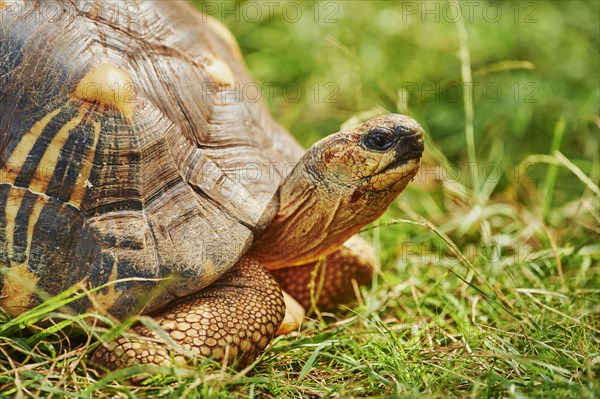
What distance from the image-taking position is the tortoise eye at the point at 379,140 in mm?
2941

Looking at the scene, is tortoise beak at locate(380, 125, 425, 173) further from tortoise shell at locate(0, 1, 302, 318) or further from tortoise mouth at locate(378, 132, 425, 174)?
tortoise shell at locate(0, 1, 302, 318)

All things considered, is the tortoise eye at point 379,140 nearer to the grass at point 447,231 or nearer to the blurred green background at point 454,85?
the grass at point 447,231

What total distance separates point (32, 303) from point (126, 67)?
108 centimetres

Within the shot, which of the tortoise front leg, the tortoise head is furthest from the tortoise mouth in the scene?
the tortoise front leg

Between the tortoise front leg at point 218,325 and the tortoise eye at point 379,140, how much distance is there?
2.45ft

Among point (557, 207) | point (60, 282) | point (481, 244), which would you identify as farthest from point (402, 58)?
point (60, 282)

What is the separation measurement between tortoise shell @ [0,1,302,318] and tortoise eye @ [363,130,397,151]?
522 mm

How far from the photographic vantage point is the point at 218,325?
2.75 meters

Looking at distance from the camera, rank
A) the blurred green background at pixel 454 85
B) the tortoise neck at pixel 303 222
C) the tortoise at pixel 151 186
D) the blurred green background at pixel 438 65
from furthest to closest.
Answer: the blurred green background at pixel 438 65 < the blurred green background at pixel 454 85 < the tortoise neck at pixel 303 222 < the tortoise at pixel 151 186

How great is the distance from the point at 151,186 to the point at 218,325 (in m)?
0.66

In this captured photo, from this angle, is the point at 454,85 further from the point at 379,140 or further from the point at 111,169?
the point at 111,169

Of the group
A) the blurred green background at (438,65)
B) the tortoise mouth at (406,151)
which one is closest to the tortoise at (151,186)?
the tortoise mouth at (406,151)

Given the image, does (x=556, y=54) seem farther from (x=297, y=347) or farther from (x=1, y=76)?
(x=1, y=76)

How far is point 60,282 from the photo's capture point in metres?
2.75
